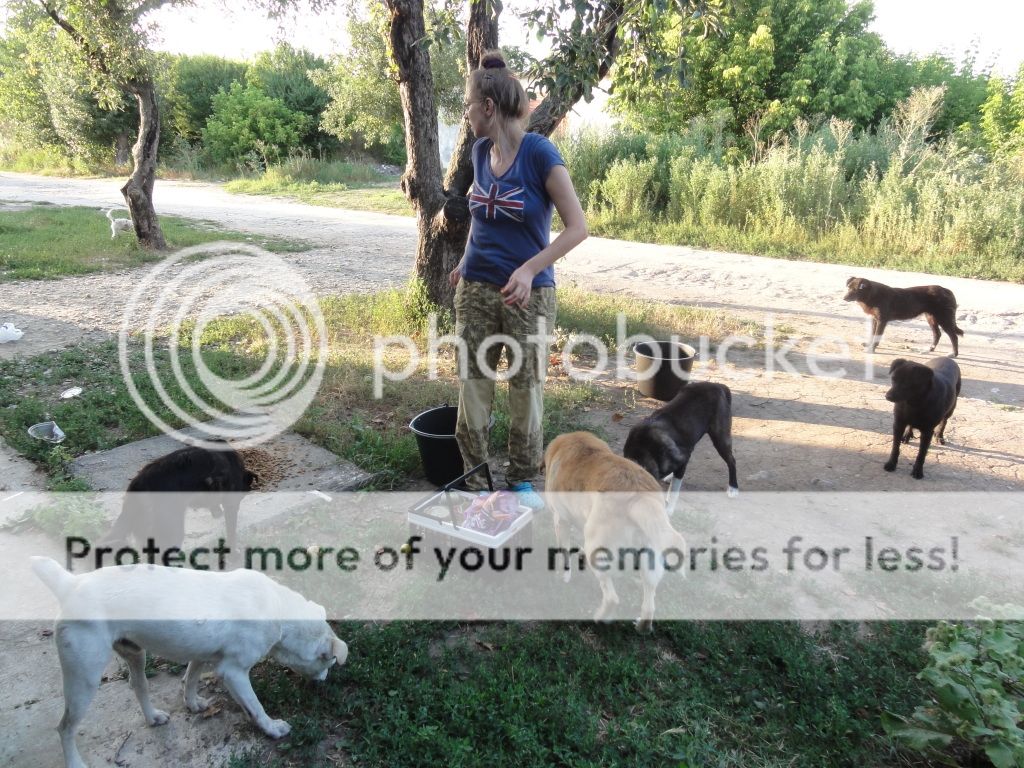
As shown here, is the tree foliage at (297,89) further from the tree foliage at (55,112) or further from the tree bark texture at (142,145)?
the tree bark texture at (142,145)

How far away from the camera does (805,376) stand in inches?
279

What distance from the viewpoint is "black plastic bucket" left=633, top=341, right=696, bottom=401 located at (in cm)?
602

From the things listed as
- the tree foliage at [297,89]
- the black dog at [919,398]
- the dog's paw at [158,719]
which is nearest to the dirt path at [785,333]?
the black dog at [919,398]

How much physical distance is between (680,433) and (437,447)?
1.64m

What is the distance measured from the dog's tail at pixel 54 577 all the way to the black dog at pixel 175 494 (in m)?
0.93

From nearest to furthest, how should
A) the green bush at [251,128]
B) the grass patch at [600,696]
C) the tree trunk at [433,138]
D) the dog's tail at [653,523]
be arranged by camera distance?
the grass patch at [600,696]
the dog's tail at [653,523]
the tree trunk at [433,138]
the green bush at [251,128]

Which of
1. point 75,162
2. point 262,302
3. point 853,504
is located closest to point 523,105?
point 853,504

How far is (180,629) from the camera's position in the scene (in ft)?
7.81

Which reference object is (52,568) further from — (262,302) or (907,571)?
(262,302)

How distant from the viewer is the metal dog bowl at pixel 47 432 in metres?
4.95

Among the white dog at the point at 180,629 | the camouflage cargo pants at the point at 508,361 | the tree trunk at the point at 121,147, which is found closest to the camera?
the white dog at the point at 180,629

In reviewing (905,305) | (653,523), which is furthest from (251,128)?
(653,523)

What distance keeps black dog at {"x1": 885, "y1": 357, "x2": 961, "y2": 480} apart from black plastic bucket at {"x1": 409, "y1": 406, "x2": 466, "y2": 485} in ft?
10.6

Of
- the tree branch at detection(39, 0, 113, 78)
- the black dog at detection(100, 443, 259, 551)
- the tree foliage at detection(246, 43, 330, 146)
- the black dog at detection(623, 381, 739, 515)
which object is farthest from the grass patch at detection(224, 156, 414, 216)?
the black dog at detection(100, 443, 259, 551)
